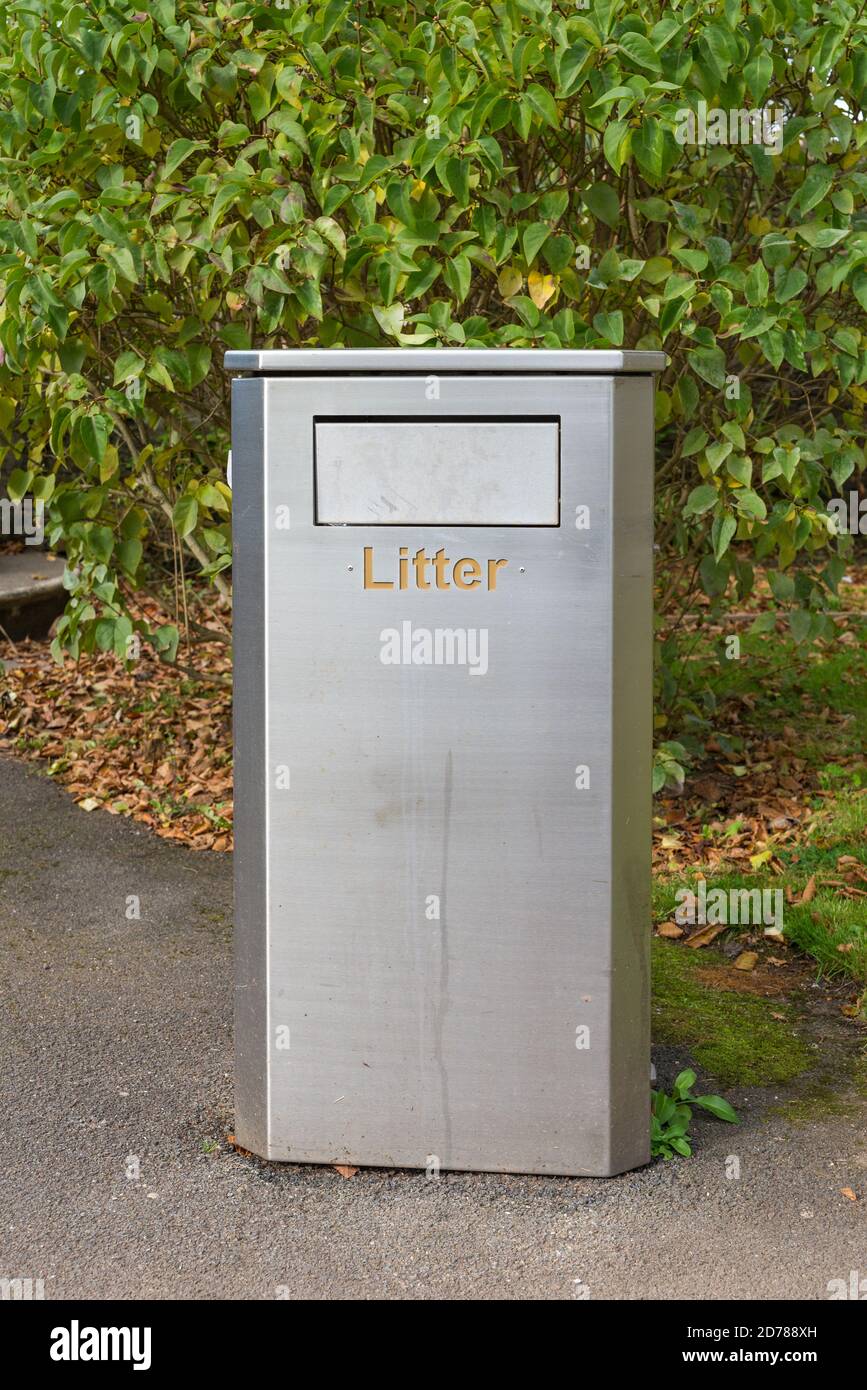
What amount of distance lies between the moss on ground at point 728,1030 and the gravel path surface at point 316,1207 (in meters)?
0.12

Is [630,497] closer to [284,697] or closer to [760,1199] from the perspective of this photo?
[284,697]

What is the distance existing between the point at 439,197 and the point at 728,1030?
2.62 meters

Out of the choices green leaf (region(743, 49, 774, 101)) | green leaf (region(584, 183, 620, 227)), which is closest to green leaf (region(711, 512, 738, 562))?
green leaf (region(584, 183, 620, 227))

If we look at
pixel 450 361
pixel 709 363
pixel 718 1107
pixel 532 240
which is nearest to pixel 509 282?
pixel 532 240

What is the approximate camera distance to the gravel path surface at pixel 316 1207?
266 centimetres

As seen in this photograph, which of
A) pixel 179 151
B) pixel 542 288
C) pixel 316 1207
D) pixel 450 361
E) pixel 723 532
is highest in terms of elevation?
pixel 179 151

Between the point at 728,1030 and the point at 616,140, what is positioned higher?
the point at 616,140

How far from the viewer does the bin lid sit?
2740 mm

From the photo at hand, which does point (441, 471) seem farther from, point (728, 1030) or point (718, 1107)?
point (728, 1030)

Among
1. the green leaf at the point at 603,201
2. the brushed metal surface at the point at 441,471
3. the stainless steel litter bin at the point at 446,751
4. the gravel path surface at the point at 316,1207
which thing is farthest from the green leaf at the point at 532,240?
the gravel path surface at the point at 316,1207

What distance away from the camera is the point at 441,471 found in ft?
9.12

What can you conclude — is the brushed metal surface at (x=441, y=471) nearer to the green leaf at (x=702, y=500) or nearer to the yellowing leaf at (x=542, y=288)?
the yellowing leaf at (x=542, y=288)

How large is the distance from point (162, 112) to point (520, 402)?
2.76 meters

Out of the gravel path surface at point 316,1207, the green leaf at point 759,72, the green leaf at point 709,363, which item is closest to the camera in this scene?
the gravel path surface at point 316,1207
